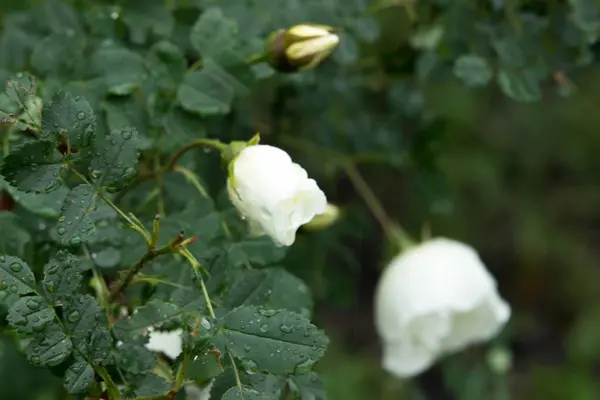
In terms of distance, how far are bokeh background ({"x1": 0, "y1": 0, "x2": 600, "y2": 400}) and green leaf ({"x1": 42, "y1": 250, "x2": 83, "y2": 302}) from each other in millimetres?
301

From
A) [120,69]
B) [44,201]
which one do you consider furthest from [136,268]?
[120,69]

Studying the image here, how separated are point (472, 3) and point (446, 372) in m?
0.53

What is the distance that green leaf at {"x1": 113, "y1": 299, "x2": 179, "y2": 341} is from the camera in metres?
0.48

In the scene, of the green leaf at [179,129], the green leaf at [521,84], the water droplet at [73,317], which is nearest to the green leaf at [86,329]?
the water droplet at [73,317]

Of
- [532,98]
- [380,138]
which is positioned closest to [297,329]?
[532,98]

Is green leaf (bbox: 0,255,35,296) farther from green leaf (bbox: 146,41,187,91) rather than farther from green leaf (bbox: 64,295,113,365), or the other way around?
green leaf (bbox: 146,41,187,91)

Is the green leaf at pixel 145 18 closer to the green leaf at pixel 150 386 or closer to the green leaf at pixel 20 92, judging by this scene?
the green leaf at pixel 20 92

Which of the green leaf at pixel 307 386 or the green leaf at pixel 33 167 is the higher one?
the green leaf at pixel 33 167

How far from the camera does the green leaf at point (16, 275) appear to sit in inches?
17.6

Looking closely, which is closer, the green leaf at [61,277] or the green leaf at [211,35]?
the green leaf at [61,277]

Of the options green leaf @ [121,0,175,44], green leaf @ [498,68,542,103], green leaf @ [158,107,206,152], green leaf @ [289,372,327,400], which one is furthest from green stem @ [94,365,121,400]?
green leaf @ [498,68,542,103]

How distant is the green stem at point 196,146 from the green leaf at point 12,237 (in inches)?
4.4

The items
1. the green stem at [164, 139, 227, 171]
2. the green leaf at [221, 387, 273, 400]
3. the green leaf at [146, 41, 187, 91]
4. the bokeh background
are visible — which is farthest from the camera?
the bokeh background

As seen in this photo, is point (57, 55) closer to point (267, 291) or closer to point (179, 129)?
point (179, 129)
